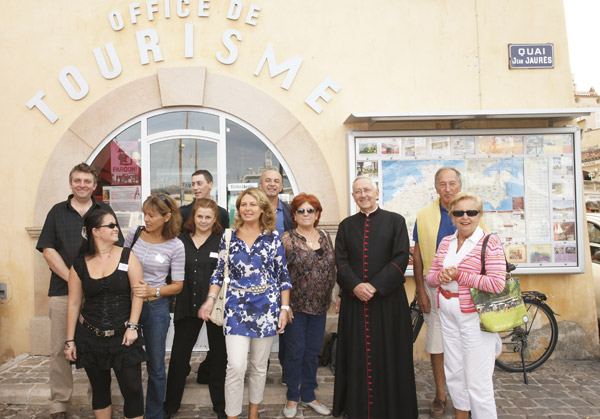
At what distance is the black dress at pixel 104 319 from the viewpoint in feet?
9.71

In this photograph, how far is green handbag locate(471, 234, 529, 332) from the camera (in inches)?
111

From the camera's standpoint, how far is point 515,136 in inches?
196

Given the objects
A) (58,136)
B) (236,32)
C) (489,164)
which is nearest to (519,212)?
(489,164)

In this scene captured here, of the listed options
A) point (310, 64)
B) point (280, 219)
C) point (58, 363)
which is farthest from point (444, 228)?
point (58, 363)

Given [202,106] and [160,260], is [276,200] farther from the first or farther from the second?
[202,106]

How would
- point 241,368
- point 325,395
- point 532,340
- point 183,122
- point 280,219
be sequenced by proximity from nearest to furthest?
point 241,368 < point 325,395 < point 280,219 < point 532,340 < point 183,122

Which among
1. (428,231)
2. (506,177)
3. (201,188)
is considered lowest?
(428,231)

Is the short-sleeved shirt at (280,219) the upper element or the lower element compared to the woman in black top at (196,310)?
upper

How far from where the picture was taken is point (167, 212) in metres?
3.33

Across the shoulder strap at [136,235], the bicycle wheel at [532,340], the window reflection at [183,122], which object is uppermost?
the window reflection at [183,122]

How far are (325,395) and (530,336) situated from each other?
2.67m

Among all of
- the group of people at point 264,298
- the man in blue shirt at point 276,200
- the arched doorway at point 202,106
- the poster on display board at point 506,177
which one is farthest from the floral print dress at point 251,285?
the poster on display board at point 506,177

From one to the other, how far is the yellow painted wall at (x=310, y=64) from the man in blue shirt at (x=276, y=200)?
105 centimetres

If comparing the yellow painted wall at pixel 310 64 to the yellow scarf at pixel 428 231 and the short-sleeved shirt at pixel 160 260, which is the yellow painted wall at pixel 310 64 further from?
the short-sleeved shirt at pixel 160 260
